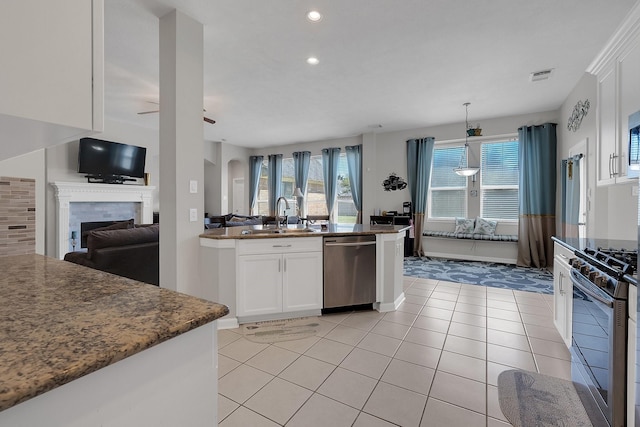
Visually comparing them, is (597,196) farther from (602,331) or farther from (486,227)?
(602,331)

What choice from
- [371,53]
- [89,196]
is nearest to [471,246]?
[371,53]

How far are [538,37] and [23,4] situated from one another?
13.2 feet

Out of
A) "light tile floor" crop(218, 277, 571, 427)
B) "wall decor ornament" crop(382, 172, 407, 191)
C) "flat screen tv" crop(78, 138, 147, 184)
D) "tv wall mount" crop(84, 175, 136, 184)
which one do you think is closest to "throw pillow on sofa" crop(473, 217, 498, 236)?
"wall decor ornament" crop(382, 172, 407, 191)

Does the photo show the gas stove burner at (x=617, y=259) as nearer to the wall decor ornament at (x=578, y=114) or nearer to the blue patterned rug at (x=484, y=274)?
the blue patterned rug at (x=484, y=274)

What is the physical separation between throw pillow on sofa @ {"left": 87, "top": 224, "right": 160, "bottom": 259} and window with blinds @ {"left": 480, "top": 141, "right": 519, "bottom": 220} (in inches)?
240

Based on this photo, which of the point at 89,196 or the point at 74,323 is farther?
the point at 89,196

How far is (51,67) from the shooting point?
20.1 inches

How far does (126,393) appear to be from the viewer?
591mm

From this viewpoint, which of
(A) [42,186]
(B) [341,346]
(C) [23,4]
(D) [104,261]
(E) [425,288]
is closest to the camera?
(C) [23,4]

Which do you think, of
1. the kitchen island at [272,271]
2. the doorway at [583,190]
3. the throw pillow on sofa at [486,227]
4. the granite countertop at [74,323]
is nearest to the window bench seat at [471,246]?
the throw pillow on sofa at [486,227]

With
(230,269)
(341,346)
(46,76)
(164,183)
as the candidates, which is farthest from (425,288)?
(46,76)

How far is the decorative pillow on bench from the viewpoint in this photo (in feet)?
19.8

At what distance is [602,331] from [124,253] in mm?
3851

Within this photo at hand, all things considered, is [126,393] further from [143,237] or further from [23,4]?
[143,237]
